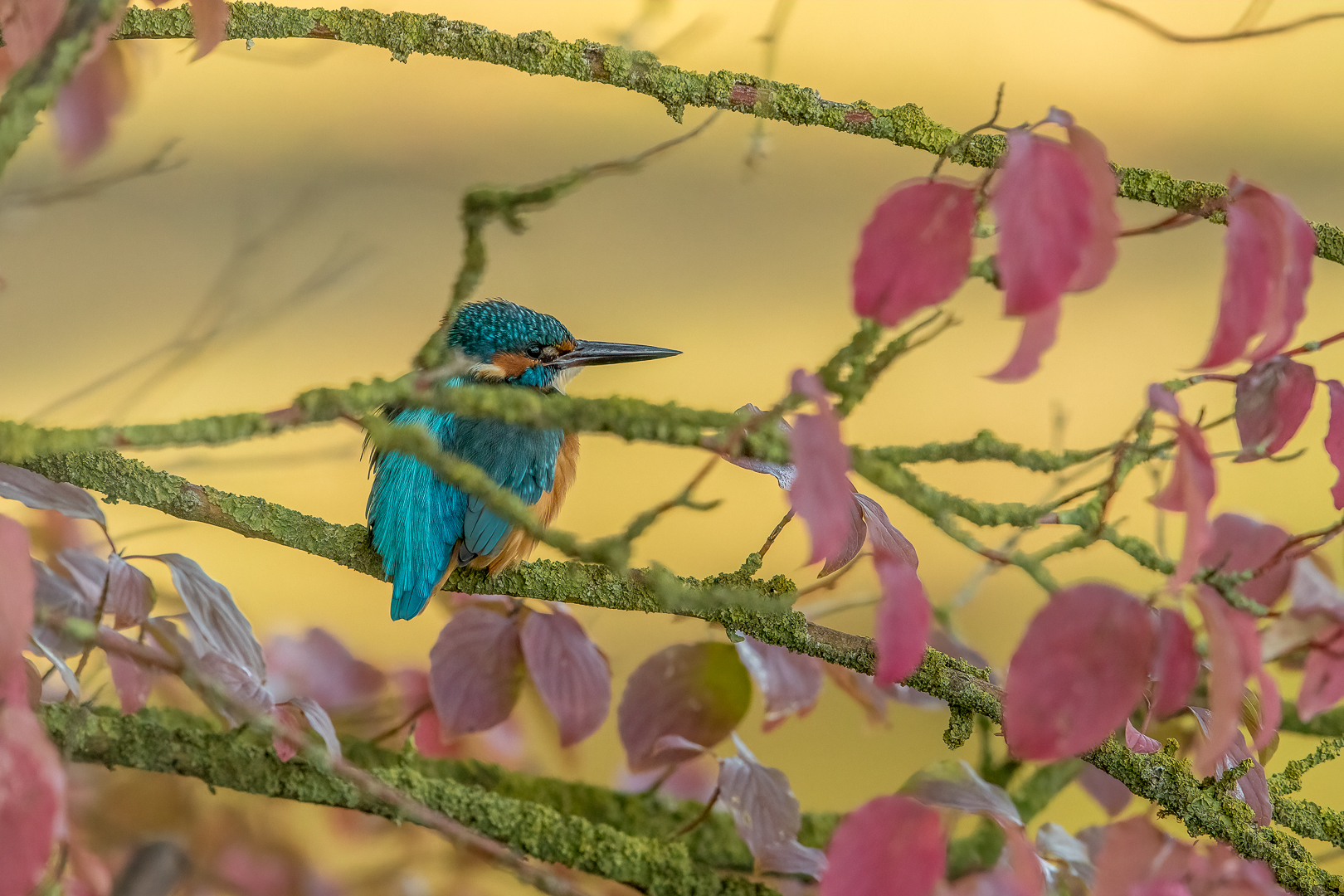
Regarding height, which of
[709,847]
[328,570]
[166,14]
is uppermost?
[166,14]

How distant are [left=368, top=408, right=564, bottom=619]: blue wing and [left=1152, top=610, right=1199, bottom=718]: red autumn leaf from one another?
1.57 feet

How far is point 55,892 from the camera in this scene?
52 centimetres

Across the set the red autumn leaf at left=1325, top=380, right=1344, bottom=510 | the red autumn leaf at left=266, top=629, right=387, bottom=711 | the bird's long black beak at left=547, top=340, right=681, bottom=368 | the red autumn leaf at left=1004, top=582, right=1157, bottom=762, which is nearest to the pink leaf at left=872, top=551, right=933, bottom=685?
the red autumn leaf at left=1004, top=582, right=1157, bottom=762

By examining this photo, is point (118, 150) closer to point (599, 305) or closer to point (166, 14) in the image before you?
point (599, 305)

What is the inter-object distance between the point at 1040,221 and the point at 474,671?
1.77 ft

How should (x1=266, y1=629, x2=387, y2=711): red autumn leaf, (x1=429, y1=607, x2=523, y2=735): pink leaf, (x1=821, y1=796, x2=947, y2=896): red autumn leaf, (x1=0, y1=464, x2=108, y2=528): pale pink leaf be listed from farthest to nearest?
(x1=266, y1=629, x2=387, y2=711): red autumn leaf
(x1=429, y1=607, x2=523, y2=735): pink leaf
(x1=0, y1=464, x2=108, y2=528): pale pink leaf
(x1=821, y1=796, x2=947, y2=896): red autumn leaf

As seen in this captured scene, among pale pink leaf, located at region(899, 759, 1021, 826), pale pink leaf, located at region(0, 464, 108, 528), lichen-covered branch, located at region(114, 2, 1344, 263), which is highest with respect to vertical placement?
lichen-covered branch, located at region(114, 2, 1344, 263)

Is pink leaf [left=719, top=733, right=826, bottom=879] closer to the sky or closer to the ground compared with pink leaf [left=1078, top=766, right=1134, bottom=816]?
closer to the sky

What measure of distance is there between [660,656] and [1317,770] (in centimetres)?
154

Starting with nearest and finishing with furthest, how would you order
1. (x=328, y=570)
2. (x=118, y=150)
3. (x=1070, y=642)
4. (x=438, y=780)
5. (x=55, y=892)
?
(x=1070, y=642), (x=55, y=892), (x=438, y=780), (x=118, y=150), (x=328, y=570)

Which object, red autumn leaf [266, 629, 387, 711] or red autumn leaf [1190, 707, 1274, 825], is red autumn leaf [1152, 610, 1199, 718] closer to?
red autumn leaf [1190, 707, 1274, 825]

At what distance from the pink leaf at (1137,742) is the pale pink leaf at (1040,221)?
30 cm

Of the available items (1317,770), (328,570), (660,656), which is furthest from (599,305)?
(1317,770)

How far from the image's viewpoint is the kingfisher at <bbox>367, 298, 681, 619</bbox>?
864mm
